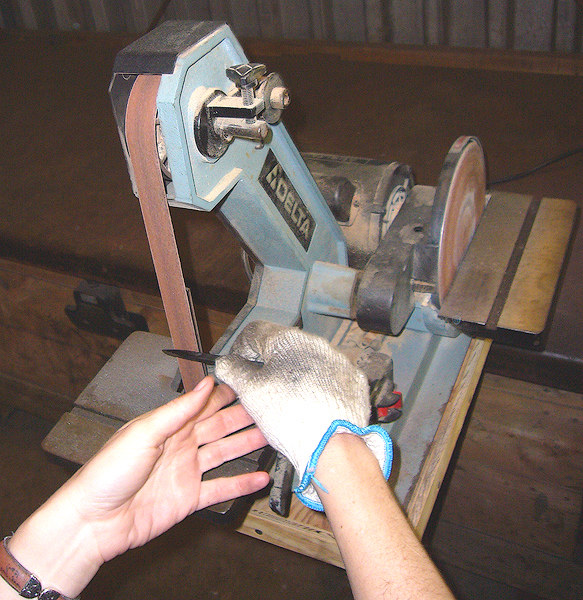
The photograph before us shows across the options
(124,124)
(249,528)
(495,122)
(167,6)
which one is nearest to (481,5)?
(495,122)

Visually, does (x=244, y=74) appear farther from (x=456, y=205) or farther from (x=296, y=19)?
(x=296, y=19)

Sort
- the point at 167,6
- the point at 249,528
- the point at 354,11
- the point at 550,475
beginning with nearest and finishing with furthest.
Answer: the point at 249,528 < the point at 550,475 < the point at 354,11 < the point at 167,6

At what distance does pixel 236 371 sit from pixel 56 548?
364 mm

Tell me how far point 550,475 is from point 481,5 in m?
2.28

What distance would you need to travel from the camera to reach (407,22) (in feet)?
9.55

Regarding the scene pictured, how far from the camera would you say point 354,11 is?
300 cm

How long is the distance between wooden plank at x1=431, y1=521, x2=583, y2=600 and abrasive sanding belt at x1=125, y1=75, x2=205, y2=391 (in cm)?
146

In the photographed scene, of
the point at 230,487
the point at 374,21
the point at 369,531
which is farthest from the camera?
the point at 374,21

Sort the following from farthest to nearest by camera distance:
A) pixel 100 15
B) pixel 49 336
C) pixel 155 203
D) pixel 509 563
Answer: pixel 100 15, pixel 49 336, pixel 509 563, pixel 155 203

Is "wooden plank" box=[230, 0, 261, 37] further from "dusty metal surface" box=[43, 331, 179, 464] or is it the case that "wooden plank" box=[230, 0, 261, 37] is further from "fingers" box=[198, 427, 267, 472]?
"fingers" box=[198, 427, 267, 472]

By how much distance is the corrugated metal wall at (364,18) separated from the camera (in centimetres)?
267

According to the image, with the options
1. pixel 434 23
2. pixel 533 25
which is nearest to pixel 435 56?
pixel 434 23

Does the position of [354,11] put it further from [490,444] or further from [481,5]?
[490,444]

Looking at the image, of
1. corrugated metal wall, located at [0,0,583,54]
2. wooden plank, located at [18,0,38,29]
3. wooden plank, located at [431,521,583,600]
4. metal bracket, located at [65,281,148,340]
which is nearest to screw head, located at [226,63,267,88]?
metal bracket, located at [65,281,148,340]
